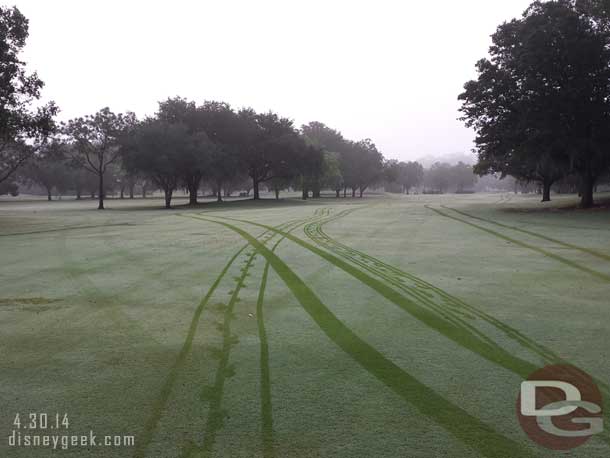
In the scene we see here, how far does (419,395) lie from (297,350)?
1491 millimetres

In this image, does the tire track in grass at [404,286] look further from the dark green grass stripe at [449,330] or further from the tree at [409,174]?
the tree at [409,174]

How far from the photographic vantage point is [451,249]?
39.3 ft

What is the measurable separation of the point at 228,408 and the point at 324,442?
893 millimetres

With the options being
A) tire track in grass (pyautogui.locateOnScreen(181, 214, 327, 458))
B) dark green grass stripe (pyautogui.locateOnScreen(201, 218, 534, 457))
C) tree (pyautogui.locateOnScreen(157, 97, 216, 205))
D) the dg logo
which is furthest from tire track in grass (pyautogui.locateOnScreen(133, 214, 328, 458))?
tree (pyautogui.locateOnScreen(157, 97, 216, 205))

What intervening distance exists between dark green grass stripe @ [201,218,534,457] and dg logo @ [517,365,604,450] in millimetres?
346

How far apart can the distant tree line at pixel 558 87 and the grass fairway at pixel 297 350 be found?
18.5 meters

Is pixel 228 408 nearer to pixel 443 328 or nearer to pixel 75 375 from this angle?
pixel 75 375

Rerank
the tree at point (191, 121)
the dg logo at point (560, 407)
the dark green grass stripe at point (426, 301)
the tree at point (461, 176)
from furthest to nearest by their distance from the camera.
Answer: the tree at point (461, 176)
the tree at point (191, 121)
the dark green grass stripe at point (426, 301)
the dg logo at point (560, 407)

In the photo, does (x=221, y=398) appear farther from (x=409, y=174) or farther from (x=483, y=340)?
(x=409, y=174)

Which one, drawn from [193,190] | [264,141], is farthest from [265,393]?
A: [264,141]

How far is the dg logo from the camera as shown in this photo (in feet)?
10.1

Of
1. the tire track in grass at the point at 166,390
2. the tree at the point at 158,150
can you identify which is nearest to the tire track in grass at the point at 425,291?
the tire track in grass at the point at 166,390

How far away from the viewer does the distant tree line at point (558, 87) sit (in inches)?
955

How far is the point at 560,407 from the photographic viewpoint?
344 cm
